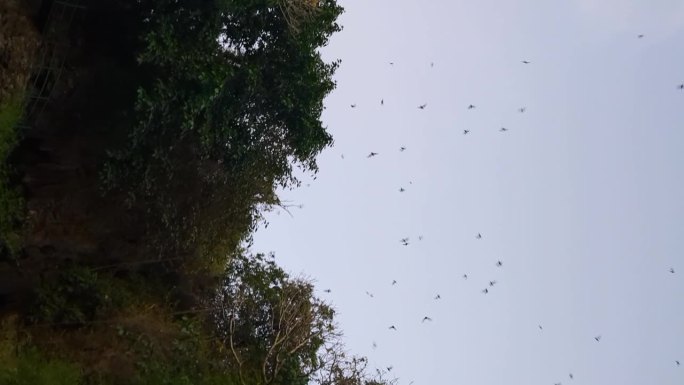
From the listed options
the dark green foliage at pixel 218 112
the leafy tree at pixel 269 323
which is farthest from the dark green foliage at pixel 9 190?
the leafy tree at pixel 269 323

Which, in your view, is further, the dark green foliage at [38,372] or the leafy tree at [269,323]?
the leafy tree at [269,323]

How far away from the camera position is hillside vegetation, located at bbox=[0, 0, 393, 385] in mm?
13562

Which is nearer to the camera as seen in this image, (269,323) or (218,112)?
(218,112)

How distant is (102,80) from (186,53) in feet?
7.80

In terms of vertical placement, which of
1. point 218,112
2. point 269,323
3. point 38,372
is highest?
point 218,112

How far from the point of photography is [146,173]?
1441 cm

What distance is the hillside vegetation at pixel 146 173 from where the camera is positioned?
13.6m

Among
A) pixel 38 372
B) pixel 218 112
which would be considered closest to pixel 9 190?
pixel 38 372

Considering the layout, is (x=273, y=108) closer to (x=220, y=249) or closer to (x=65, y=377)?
(x=220, y=249)

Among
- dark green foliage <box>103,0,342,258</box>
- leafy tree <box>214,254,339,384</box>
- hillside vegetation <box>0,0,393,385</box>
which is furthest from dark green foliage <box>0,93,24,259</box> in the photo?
leafy tree <box>214,254,339,384</box>

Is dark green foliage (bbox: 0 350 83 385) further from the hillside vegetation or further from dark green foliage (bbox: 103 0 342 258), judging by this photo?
dark green foliage (bbox: 103 0 342 258)

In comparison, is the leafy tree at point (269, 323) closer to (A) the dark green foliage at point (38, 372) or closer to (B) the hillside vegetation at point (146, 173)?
(B) the hillside vegetation at point (146, 173)

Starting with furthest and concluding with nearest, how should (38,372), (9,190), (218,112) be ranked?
(218,112) → (9,190) → (38,372)

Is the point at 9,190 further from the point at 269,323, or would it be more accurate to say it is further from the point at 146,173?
the point at 269,323
